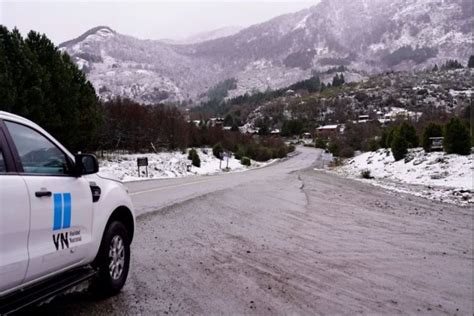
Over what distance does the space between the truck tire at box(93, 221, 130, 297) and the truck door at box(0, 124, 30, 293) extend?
138cm

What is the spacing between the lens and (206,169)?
46938 millimetres

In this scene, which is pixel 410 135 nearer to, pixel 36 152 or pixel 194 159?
pixel 194 159

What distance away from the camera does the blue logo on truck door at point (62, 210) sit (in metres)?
4.00

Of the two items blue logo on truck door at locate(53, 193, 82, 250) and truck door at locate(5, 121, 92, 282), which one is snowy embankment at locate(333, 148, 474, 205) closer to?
truck door at locate(5, 121, 92, 282)

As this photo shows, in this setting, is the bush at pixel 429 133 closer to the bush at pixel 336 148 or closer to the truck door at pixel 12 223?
the truck door at pixel 12 223

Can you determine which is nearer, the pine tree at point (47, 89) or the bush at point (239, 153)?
the pine tree at point (47, 89)

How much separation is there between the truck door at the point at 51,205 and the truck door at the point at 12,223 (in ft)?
0.29

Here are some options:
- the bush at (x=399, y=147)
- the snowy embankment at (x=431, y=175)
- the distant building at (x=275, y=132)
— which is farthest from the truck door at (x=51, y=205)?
the distant building at (x=275, y=132)

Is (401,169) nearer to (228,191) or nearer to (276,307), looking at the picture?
(228,191)

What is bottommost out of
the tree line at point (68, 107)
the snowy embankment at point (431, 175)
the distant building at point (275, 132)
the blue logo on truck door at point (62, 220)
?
the snowy embankment at point (431, 175)

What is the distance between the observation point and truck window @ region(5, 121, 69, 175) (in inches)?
150

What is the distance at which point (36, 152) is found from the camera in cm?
408

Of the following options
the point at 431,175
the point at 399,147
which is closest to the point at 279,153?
the point at 399,147

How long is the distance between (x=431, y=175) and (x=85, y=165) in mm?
23908
